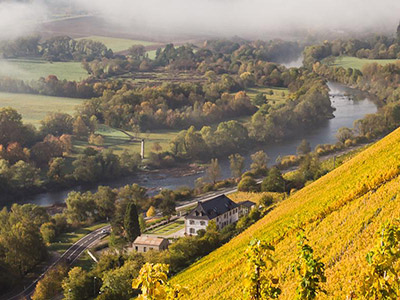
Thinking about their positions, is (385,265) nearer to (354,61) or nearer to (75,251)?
(75,251)

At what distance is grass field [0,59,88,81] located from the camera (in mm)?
28812

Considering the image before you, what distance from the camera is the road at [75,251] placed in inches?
391

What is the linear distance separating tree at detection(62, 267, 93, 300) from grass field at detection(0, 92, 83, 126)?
15.2 meters

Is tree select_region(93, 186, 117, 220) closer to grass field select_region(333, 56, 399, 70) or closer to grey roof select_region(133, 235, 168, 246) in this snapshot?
grey roof select_region(133, 235, 168, 246)

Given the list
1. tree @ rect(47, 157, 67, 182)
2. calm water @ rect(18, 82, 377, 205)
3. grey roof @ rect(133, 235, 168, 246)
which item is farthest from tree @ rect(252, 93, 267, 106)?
grey roof @ rect(133, 235, 168, 246)

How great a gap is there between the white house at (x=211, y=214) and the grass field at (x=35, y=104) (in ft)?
42.6

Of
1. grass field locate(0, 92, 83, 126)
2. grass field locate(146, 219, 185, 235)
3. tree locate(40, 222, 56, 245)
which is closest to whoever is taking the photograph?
grass field locate(146, 219, 185, 235)

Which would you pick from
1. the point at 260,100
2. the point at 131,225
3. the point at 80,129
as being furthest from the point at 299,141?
the point at 131,225

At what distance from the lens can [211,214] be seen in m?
12.1

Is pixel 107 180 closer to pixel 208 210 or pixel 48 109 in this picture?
pixel 208 210

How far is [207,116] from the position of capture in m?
25.9

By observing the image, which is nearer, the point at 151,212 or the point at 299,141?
the point at 151,212

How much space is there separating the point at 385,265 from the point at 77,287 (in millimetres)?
7497

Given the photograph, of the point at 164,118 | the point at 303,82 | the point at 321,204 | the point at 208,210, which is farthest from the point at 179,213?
the point at 303,82
